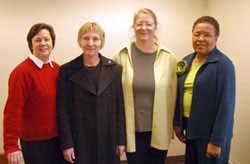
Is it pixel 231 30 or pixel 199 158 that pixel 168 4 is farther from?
pixel 199 158

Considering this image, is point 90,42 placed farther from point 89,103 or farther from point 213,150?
point 213,150

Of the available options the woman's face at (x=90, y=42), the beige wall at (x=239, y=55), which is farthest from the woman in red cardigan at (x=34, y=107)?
the beige wall at (x=239, y=55)

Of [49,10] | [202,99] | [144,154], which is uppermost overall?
[49,10]

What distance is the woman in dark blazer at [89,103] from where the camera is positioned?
158 cm

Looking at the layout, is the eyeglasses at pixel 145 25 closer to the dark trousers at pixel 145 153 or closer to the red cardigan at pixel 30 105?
the red cardigan at pixel 30 105

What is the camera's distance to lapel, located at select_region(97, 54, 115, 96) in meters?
1.59

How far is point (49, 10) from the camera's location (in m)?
2.54

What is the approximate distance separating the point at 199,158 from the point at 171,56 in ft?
2.62

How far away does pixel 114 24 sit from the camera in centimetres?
267

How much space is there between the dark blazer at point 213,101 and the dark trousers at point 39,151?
39.7 inches

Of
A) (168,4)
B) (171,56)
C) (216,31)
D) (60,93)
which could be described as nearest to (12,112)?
(60,93)

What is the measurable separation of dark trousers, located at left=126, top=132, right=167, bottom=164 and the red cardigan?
642 millimetres

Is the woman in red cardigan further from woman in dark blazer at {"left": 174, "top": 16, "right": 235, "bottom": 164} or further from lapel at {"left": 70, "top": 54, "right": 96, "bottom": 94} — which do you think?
woman in dark blazer at {"left": 174, "top": 16, "right": 235, "bottom": 164}

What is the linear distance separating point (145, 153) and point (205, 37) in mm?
1005
